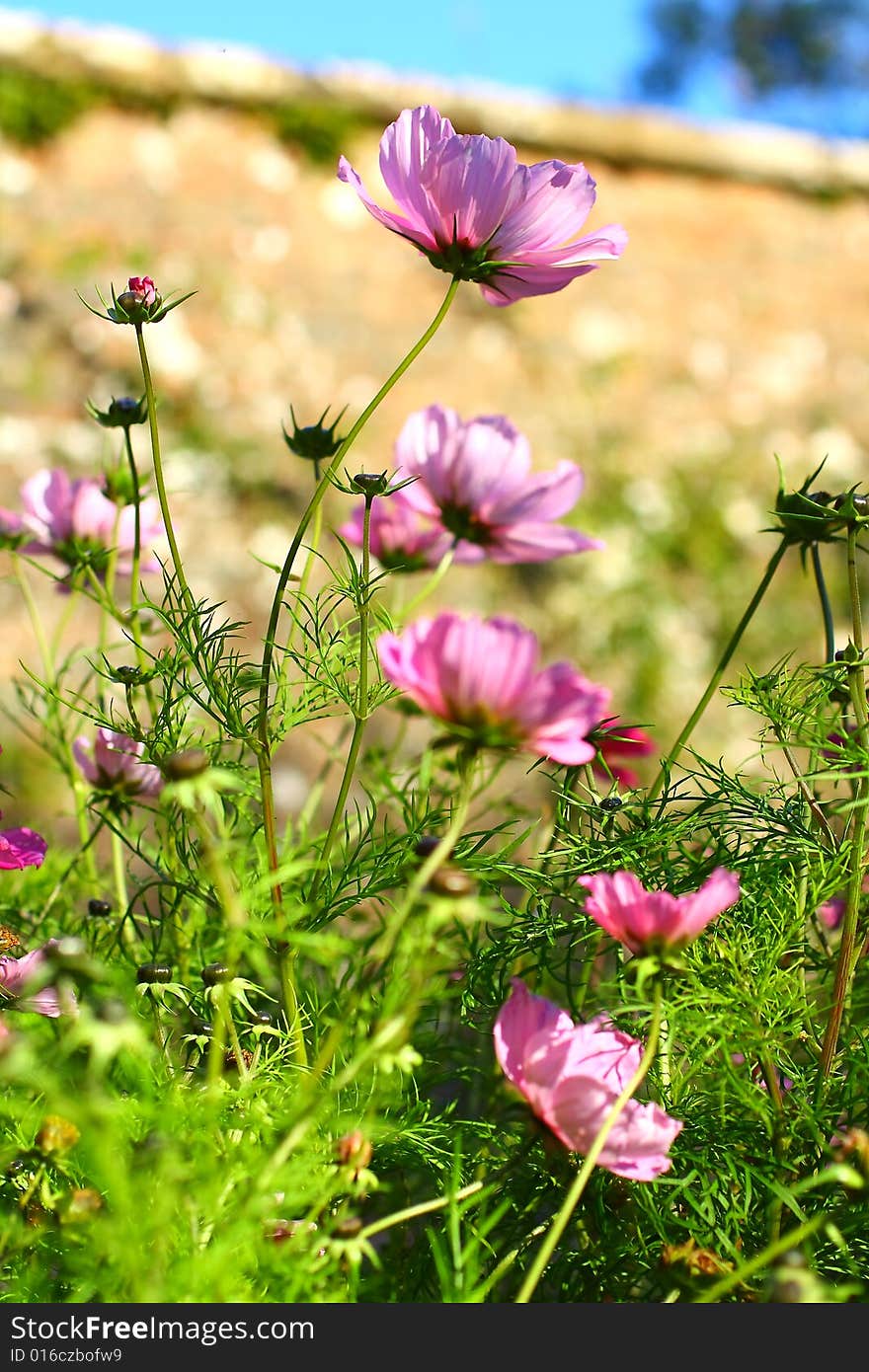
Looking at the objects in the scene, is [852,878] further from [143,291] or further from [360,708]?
[143,291]

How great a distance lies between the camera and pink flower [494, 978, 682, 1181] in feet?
0.98

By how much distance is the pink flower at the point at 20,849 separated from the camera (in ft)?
1.22

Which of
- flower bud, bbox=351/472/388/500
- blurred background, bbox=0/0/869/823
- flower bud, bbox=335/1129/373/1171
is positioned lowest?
flower bud, bbox=335/1129/373/1171

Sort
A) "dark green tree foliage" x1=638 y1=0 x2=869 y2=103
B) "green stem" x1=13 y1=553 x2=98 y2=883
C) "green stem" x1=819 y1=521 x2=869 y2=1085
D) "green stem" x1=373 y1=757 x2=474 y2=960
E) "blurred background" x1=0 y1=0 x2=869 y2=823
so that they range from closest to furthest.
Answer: "green stem" x1=373 y1=757 x2=474 y2=960 < "green stem" x1=819 y1=521 x2=869 y2=1085 < "green stem" x1=13 y1=553 x2=98 y2=883 < "blurred background" x1=0 y1=0 x2=869 y2=823 < "dark green tree foliage" x1=638 y1=0 x2=869 y2=103

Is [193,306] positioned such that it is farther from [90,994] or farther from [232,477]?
[90,994]

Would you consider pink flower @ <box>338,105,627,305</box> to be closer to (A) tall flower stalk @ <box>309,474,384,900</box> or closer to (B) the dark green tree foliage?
(A) tall flower stalk @ <box>309,474,384,900</box>

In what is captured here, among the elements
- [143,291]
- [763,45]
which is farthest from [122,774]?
[763,45]

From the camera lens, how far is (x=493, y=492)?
406 mm

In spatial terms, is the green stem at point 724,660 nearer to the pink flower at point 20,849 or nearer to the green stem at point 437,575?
the green stem at point 437,575

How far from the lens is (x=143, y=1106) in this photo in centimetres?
29

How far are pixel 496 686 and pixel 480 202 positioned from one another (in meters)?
0.19

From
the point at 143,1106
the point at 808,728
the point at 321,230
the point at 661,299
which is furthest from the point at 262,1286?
the point at 661,299

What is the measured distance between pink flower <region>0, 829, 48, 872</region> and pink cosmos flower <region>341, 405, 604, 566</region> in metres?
0.18

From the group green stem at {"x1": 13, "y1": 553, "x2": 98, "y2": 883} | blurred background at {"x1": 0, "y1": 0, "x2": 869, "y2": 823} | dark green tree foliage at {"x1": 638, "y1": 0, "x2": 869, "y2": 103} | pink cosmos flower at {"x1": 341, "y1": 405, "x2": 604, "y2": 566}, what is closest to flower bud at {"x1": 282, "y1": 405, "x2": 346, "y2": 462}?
pink cosmos flower at {"x1": 341, "y1": 405, "x2": 604, "y2": 566}
